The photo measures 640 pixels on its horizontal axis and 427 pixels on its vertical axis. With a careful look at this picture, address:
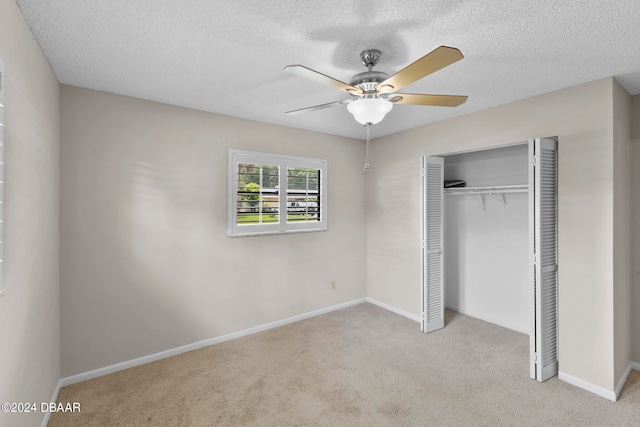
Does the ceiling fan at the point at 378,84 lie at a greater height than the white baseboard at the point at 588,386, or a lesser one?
greater

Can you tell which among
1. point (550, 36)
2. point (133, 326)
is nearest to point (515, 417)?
point (550, 36)

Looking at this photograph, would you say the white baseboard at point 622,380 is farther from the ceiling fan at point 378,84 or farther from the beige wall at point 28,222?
the beige wall at point 28,222

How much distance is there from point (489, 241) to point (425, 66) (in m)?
2.97

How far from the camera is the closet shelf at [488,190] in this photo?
3.30 m

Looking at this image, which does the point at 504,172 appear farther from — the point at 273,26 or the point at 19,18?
the point at 19,18

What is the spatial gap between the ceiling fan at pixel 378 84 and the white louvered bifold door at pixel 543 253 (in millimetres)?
1166

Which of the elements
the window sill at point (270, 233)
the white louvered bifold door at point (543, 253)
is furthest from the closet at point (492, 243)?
the window sill at point (270, 233)

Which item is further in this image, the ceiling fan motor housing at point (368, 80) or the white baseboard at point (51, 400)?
the white baseboard at point (51, 400)

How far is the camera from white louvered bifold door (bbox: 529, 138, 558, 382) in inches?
101

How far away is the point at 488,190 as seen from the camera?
3.58 meters

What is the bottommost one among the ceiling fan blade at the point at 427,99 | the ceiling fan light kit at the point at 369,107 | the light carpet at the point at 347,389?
the light carpet at the point at 347,389

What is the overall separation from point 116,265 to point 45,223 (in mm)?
755

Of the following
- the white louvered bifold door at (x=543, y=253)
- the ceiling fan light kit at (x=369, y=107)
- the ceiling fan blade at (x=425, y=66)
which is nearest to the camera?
the ceiling fan blade at (x=425, y=66)

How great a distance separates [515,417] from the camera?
7.02 feet
